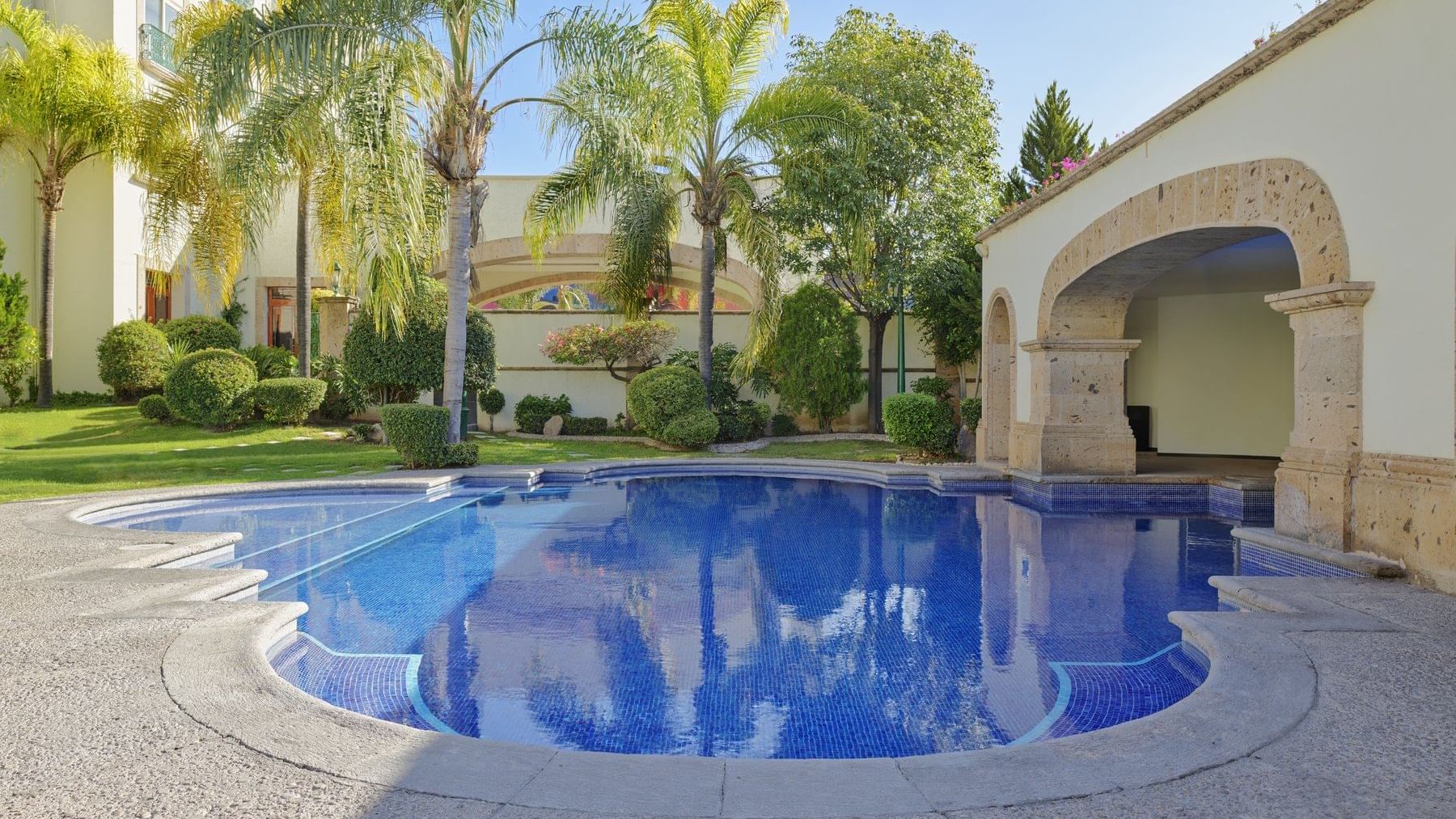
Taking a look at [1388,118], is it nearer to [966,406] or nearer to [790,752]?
[790,752]

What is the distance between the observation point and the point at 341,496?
10633 millimetres

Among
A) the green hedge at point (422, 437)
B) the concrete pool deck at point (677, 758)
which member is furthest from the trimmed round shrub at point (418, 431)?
the concrete pool deck at point (677, 758)

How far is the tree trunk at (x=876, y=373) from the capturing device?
58.2 ft

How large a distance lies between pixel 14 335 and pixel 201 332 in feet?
9.51

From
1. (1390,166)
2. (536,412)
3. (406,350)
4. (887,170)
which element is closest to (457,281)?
(406,350)

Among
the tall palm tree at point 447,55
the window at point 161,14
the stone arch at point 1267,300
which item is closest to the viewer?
the stone arch at point 1267,300

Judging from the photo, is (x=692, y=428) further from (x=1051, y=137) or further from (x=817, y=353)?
(x=1051, y=137)

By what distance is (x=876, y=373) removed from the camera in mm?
17906

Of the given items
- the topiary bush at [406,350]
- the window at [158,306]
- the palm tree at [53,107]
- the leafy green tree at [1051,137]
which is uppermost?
the leafy green tree at [1051,137]

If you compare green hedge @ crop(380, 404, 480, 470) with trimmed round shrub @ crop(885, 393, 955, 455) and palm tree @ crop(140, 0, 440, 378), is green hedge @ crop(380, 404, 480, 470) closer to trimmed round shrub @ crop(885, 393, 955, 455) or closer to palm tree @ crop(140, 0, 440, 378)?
palm tree @ crop(140, 0, 440, 378)

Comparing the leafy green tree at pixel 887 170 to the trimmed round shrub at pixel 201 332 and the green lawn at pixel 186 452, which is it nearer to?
the green lawn at pixel 186 452

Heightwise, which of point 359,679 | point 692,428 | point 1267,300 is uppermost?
point 1267,300

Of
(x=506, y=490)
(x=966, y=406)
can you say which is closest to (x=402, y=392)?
(x=506, y=490)

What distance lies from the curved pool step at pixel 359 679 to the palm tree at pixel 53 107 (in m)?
13.6
